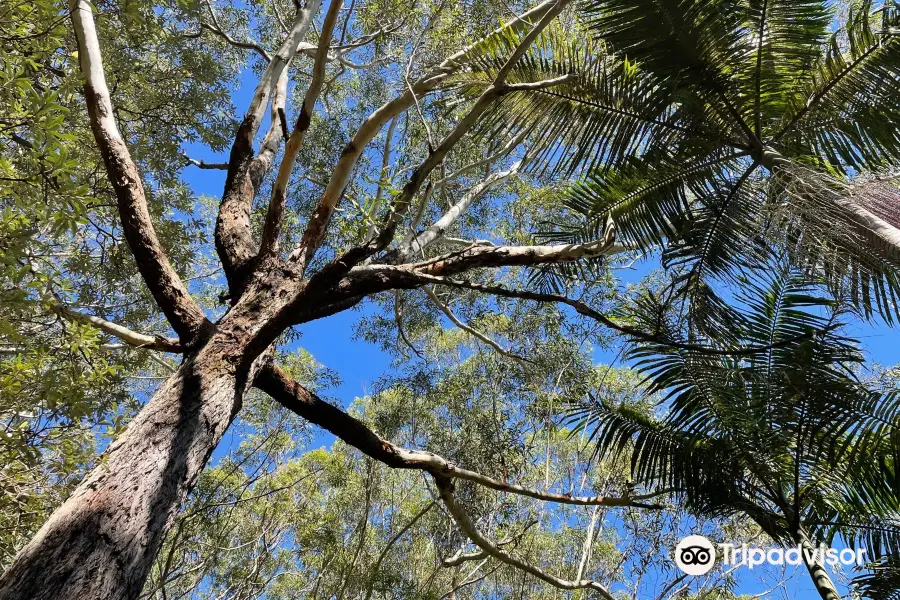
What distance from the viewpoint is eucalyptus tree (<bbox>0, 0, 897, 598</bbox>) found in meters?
2.04

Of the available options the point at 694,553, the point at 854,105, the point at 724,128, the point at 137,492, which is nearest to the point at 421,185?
the point at 724,128

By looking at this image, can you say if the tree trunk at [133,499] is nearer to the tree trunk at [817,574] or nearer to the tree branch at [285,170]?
the tree branch at [285,170]

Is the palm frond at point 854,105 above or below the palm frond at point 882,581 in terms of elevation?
above

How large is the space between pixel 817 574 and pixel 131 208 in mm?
4266

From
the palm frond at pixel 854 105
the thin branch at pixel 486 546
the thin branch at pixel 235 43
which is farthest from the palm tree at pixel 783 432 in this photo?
the thin branch at pixel 235 43

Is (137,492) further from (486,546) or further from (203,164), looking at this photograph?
(203,164)

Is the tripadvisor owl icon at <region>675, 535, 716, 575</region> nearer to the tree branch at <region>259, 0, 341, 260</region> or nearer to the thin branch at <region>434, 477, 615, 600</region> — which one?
the thin branch at <region>434, 477, 615, 600</region>

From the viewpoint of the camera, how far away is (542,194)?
7777 mm

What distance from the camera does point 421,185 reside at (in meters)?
3.78

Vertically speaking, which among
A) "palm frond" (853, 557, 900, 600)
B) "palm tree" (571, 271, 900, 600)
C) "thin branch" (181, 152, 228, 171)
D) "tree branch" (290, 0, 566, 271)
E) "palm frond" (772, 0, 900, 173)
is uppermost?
"thin branch" (181, 152, 228, 171)

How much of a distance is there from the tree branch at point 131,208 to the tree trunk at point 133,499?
0.39 meters

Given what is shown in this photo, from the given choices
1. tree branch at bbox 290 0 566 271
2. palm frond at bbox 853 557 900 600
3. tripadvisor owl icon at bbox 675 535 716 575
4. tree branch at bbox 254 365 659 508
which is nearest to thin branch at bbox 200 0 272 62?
tree branch at bbox 290 0 566 271

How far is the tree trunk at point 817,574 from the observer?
3.29 m

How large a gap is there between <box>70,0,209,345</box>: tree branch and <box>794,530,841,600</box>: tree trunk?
3.65 metres
